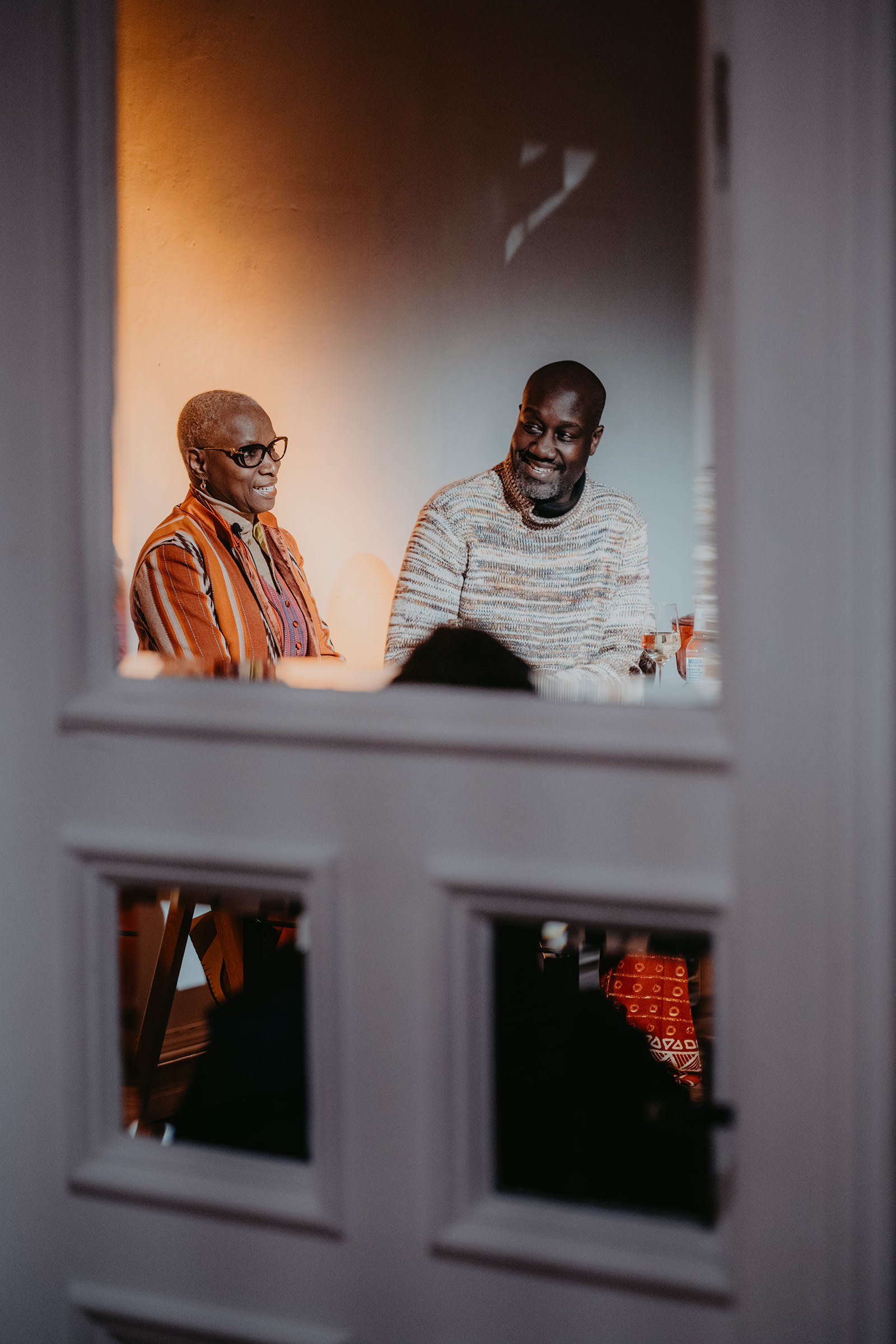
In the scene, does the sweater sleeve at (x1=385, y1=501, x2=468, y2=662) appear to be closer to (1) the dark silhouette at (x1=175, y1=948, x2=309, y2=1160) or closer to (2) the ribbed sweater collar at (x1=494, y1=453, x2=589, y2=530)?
(2) the ribbed sweater collar at (x1=494, y1=453, x2=589, y2=530)

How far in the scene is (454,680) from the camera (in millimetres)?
1581

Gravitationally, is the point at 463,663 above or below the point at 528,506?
below

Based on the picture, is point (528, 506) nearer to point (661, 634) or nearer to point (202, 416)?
point (661, 634)

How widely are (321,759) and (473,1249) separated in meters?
0.31

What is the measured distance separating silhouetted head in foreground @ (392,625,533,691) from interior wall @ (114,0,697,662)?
3.15ft

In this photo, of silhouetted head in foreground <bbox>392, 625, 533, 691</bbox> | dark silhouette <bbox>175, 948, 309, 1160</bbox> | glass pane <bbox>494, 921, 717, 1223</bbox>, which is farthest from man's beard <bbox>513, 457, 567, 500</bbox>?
dark silhouette <bbox>175, 948, 309, 1160</bbox>

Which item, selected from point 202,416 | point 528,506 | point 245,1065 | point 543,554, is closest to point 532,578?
point 543,554

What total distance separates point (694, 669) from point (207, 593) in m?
1.07

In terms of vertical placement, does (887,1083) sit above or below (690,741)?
below

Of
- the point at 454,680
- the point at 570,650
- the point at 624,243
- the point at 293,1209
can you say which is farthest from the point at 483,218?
the point at 293,1209

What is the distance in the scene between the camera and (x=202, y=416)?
2529 mm

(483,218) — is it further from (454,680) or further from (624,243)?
(454,680)

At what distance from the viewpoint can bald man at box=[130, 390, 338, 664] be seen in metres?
2.16

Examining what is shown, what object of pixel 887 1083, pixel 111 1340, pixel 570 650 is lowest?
pixel 111 1340
